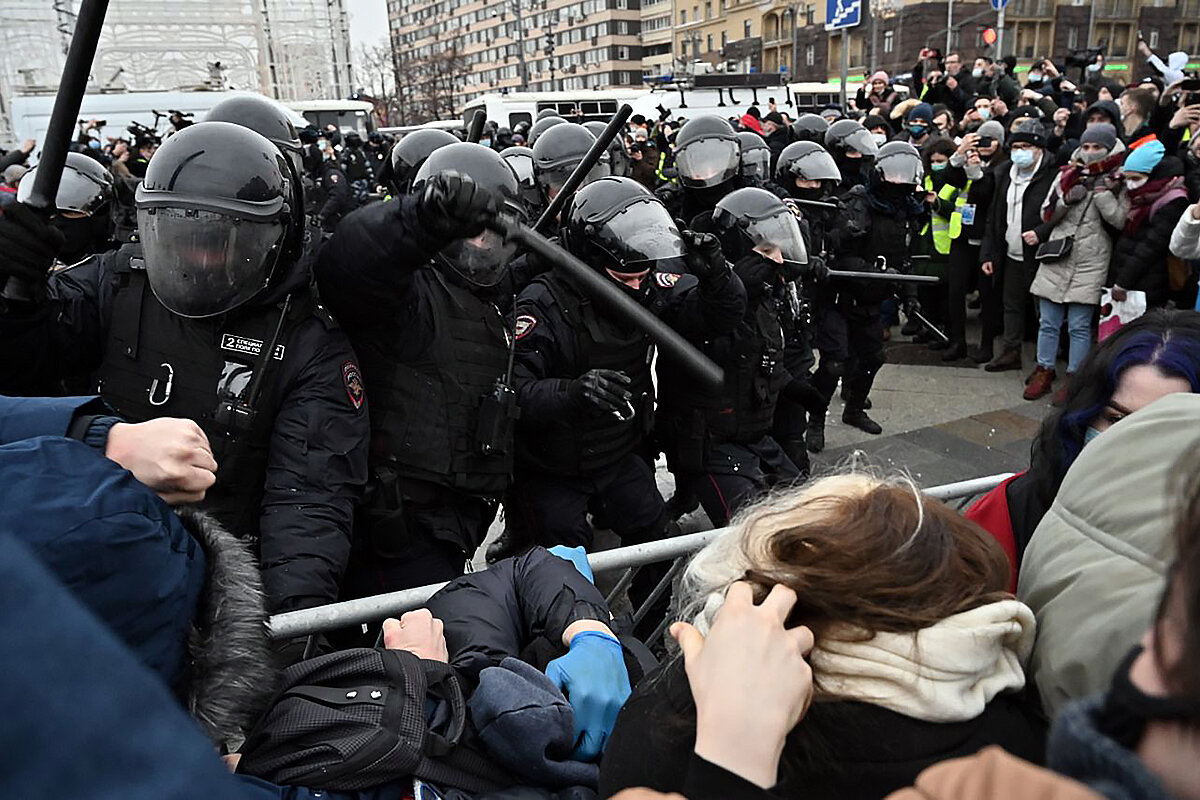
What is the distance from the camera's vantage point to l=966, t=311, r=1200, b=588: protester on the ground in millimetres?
1895

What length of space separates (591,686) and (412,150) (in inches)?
147

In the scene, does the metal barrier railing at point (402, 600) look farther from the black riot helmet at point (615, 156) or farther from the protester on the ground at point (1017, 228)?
the protester on the ground at point (1017, 228)


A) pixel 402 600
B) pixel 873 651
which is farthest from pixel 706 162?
pixel 873 651

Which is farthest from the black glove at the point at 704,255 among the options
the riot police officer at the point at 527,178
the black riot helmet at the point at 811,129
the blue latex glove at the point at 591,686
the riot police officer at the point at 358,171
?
A: the riot police officer at the point at 358,171

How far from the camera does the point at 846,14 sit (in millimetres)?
19062

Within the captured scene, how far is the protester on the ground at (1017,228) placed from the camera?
675 cm

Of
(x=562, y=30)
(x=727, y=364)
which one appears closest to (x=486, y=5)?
(x=562, y=30)

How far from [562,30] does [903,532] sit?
9026 cm

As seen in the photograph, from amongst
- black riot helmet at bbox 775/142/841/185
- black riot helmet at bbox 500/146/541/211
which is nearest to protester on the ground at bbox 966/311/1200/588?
black riot helmet at bbox 500/146/541/211

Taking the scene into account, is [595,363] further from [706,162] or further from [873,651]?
[706,162]

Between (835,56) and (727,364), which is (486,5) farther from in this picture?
(727,364)

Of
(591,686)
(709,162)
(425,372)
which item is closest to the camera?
(591,686)

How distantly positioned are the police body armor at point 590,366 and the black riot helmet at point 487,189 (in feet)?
1.35

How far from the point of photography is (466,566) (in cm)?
309
